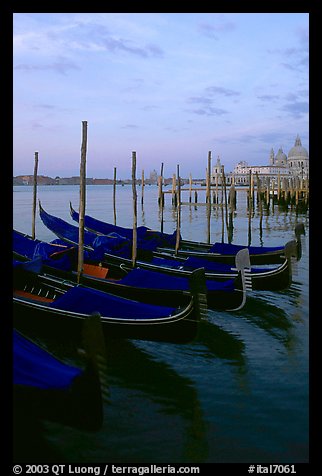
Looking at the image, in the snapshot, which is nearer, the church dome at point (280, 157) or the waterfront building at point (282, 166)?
the waterfront building at point (282, 166)

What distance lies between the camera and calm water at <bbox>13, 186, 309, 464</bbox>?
417 centimetres

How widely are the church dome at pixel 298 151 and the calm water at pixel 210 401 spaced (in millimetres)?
85624

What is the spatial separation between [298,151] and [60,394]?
90.6m

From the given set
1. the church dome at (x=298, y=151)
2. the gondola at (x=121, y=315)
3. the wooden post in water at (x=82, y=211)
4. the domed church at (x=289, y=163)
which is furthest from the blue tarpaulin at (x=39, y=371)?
the church dome at (x=298, y=151)

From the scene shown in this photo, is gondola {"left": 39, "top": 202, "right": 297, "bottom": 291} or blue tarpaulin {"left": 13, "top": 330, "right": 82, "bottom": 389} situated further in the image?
gondola {"left": 39, "top": 202, "right": 297, "bottom": 291}

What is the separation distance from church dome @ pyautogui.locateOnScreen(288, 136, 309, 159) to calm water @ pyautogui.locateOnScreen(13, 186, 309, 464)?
85.6m

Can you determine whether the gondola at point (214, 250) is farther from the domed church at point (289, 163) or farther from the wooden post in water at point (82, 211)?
the domed church at point (289, 163)

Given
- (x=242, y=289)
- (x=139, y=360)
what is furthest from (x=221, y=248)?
(x=139, y=360)

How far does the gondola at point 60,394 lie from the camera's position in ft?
11.8

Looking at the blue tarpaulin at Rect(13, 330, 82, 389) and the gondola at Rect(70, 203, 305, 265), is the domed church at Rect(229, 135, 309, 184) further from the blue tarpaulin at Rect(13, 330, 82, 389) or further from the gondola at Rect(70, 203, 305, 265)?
the blue tarpaulin at Rect(13, 330, 82, 389)

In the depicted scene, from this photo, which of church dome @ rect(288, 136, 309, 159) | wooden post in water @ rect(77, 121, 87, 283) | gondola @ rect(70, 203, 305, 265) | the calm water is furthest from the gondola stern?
church dome @ rect(288, 136, 309, 159)

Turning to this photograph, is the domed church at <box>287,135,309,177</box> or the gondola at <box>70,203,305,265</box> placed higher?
the domed church at <box>287,135,309,177</box>

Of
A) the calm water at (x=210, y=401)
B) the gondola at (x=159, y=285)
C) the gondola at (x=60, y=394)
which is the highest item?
the gondola at (x=159, y=285)

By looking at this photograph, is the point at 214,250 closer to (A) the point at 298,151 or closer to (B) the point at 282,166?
(A) the point at 298,151
